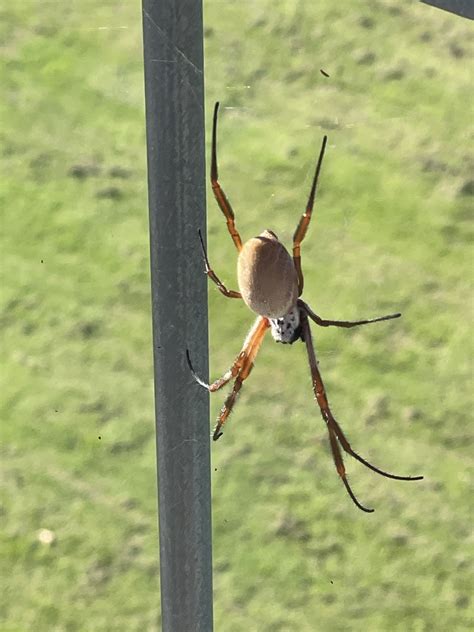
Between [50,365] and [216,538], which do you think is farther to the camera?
[50,365]

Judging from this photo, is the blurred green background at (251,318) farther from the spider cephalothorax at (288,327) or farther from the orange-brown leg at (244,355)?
the spider cephalothorax at (288,327)

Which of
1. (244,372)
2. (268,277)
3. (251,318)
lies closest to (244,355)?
(244,372)

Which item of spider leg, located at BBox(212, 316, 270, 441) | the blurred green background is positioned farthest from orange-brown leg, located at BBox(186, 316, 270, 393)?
the blurred green background

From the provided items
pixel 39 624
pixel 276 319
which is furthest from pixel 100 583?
pixel 276 319

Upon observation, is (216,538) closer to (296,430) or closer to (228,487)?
(228,487)

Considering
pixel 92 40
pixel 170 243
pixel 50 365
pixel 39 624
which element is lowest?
pixel 39 624

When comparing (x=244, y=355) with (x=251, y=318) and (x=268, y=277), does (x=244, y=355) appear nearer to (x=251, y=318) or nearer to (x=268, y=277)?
(x=268, y=277)

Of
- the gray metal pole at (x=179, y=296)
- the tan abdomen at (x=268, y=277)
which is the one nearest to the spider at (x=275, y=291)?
the tan abdomen at (x=268, y=277)
